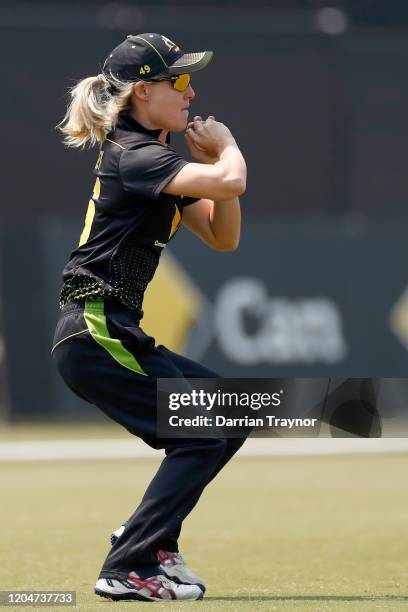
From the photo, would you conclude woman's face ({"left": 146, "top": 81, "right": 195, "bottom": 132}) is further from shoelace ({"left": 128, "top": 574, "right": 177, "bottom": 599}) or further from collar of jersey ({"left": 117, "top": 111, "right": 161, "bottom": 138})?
shoelace ({"left": 128, "top": 574, "right": 177, "bottom": 599})

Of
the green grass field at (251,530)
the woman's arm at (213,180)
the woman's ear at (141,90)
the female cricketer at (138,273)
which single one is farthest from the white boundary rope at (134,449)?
the woman's arm at (213,180)

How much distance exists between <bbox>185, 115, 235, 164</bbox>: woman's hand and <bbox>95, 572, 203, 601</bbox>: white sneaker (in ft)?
5.54

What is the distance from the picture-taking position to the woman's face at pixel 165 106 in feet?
21.0

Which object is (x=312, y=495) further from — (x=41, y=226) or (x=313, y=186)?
(x=313, y=186)

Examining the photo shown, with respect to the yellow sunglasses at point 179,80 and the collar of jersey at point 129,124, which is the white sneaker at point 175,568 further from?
the yellow sunglasses at point 179,80

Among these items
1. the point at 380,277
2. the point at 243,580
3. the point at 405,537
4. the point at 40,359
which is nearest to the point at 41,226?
the point at 40,359

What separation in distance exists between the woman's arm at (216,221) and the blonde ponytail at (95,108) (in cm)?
56

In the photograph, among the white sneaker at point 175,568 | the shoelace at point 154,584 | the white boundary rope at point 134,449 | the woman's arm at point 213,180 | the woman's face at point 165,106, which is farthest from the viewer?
the white boundary rope at point 134,449

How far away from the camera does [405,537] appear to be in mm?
8602

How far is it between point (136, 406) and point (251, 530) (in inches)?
122

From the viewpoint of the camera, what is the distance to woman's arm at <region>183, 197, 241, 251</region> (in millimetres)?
6668

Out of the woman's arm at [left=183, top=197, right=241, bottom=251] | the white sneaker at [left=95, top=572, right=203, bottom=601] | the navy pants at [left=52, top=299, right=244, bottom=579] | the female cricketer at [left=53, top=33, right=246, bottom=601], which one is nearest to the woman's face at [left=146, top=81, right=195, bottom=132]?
the female cricketer at [left=53, top=33, right=246, bottom=601]

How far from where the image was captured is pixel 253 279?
16969 millimetres

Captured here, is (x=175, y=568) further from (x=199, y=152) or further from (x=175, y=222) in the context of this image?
(x=199, y=152)
